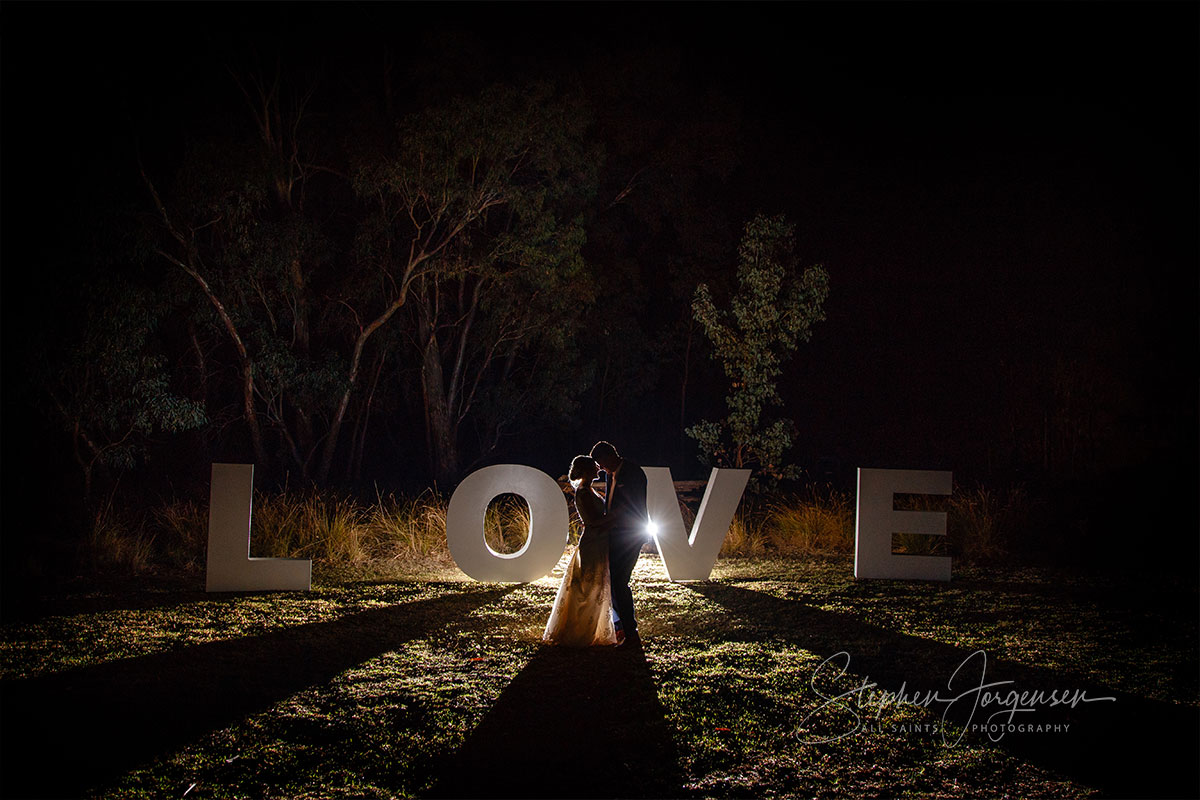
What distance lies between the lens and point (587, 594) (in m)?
6.57

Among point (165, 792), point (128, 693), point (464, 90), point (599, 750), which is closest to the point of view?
point (165, 792)

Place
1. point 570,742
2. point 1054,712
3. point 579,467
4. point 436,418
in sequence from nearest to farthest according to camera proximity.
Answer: point 570,742 → point 1054,712 → point 579,467 → point 436,418

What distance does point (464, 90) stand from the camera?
18.4 meters

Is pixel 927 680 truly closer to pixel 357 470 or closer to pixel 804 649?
pixel 804 649

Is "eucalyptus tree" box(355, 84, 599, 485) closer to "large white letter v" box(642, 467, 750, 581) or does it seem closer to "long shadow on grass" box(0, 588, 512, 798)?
"large white letter v" box(642, 467, 750, 581)

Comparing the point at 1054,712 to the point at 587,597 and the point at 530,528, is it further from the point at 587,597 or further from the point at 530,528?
the point at 530,528

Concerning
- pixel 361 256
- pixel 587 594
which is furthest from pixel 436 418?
pixel 587 594

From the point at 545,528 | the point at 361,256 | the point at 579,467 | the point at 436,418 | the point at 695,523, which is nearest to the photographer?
the point at 579,467

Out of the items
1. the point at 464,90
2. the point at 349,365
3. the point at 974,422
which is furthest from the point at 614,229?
the point at 974,422

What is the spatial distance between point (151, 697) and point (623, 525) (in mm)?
3340

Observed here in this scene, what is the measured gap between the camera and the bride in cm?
655

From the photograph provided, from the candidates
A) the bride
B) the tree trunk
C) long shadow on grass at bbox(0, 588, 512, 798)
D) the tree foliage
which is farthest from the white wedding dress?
the tree trunk

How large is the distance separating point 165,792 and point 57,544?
8.83m

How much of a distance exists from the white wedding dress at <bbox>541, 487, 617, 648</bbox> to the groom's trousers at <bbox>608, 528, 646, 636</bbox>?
4.0 inches
